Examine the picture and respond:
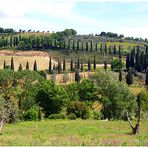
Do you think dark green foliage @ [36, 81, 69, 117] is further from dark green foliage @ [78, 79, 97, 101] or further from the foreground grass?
the foreground grass

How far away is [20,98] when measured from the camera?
95188 mm

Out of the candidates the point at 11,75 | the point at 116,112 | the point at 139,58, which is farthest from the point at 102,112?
the point at 139,58

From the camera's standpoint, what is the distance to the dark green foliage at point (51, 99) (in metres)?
82.9

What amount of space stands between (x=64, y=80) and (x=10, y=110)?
107 meters

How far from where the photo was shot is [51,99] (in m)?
83.4

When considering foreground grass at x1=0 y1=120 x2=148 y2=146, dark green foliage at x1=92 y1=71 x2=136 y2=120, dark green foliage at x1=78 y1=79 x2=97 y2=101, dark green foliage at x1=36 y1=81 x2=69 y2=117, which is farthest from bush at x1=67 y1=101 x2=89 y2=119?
foreground grass at x1=0 y1=120 x2=148 y2=146

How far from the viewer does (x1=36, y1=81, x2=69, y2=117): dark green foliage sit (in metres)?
82.9

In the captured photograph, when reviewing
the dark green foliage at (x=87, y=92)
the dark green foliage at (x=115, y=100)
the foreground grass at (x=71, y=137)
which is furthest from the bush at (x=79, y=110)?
the foreground grass at (x=71, y=137)

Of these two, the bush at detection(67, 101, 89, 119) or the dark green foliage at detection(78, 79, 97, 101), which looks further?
the dark green foliage at detection(78, 79, 97, 101)

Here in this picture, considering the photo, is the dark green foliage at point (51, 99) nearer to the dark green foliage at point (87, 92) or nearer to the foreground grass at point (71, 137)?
the dark green foliage at point (87, 92)

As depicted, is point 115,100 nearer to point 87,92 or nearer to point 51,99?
point 51,99

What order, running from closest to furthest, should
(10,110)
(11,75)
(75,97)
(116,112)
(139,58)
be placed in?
(10,110) < (116,112) < (75,97) < (11,75) < (139,58)

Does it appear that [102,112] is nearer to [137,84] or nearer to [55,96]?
[55,96]

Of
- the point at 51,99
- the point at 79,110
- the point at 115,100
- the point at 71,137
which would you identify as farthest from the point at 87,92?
the point at 71,137
